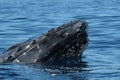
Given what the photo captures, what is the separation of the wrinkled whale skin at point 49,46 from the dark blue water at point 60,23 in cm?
18

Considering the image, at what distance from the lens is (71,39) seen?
38.3 feet

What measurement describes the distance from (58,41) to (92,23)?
441 inches

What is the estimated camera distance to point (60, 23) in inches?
900

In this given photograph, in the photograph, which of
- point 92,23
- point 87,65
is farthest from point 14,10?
point 87,65

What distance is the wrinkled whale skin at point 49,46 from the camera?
37.5 feet

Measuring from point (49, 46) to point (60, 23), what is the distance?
37.6 ft

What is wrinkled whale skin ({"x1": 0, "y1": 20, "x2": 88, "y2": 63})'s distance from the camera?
11.4m

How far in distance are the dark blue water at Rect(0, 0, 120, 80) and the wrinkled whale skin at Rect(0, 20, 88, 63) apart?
0.59 ft

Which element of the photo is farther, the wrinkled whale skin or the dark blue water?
→ the wrinkled whale skin

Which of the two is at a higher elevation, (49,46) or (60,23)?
(60,23)

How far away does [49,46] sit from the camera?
450 inches

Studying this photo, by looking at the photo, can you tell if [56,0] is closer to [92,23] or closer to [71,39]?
[92,23]

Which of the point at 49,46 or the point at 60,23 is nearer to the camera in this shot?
the point at 49,46

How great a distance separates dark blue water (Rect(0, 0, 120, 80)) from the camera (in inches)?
439
